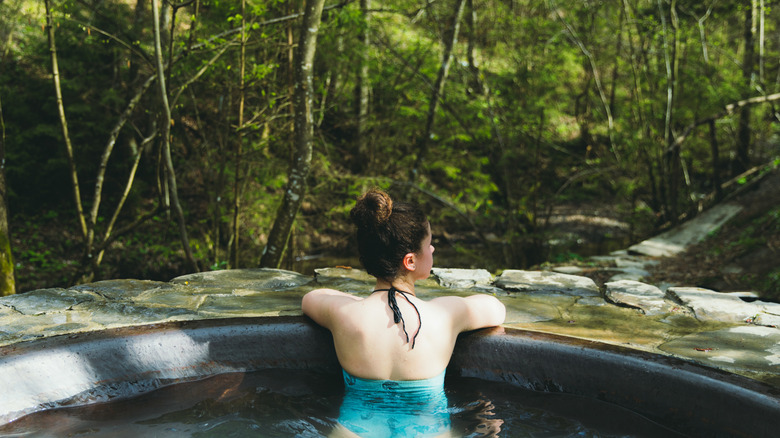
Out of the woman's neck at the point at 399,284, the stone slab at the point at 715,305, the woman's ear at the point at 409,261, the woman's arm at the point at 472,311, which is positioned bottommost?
the stone slab at the point at 715,305

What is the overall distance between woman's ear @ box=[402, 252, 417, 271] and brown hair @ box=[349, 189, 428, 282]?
0.04 ft

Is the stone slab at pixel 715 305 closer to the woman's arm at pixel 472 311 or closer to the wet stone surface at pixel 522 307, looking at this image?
the wet stone surface at pixel 522 307

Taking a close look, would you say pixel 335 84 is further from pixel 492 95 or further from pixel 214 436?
pixel 214 436

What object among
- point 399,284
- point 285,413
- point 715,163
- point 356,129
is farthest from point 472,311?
point 356,129

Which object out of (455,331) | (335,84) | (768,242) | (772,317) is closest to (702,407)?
(455,331)

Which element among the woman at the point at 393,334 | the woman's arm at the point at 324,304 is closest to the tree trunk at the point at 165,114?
the woman's arm at the point at 324,304

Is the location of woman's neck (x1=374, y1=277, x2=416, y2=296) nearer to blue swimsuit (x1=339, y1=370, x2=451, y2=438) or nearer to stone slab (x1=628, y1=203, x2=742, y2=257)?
blue swimsuit (x1=339, y1=370, x2=451, y2=438)

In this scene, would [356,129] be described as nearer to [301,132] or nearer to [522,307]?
[301,132]

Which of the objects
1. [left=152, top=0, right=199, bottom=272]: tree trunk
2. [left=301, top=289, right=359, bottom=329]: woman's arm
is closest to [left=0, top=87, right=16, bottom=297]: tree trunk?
[left=152, top=0, right=199, bottom=272]: tree trunk

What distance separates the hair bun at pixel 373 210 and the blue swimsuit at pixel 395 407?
1.98ft

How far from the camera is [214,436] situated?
1946 mm

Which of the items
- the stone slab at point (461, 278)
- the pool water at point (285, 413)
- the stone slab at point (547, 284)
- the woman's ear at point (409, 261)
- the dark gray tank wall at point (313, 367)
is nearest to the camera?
the dark gray tank wall at point (313, 367)

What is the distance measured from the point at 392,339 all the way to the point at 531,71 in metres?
7.42

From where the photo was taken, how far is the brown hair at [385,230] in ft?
6.53
